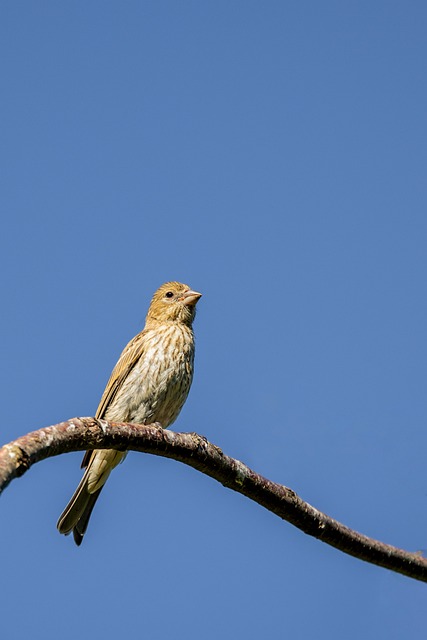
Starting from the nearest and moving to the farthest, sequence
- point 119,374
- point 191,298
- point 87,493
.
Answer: point 87,493 → point 119,374 → point 191,298

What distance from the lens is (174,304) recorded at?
853 cm

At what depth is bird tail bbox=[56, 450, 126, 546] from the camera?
22.6ft

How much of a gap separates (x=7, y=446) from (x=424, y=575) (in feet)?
8.10

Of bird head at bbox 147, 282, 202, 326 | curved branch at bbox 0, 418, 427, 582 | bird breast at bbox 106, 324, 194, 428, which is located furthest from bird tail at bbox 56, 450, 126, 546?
curved branch at bbox 0, 418, 427, 582

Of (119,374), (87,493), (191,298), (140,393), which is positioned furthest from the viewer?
(191,298)

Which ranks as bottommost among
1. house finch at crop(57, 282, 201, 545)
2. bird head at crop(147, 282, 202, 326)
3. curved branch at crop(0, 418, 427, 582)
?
curved branch at crop(0, 418, 427, 582)

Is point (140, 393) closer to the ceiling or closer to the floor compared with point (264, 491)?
closer to the ceiling

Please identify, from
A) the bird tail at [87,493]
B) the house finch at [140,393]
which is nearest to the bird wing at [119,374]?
the house finch at [140,393]

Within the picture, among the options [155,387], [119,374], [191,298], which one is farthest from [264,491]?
[191,298]

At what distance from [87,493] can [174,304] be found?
6.91 ft

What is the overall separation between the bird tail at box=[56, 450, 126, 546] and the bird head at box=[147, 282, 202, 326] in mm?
1490

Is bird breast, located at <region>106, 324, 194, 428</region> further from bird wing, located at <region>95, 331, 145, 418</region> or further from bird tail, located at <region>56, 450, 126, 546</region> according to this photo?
bird tail, located at <region>56, 450, 126, 546</region>

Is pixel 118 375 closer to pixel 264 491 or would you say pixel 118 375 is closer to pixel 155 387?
pixel 155 387

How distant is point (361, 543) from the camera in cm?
476
